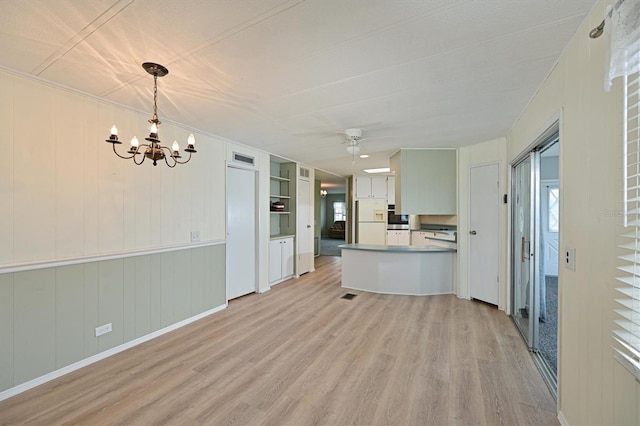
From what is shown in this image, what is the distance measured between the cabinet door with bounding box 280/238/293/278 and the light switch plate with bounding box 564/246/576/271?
4333 mm

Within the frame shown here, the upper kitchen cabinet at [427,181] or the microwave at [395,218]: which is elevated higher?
the upper kitchen cabinet at [427,181]

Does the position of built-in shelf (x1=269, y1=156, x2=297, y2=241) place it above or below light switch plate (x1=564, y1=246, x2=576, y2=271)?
above

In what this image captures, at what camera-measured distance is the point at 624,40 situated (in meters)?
0.99

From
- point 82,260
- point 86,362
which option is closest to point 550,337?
point 86,362

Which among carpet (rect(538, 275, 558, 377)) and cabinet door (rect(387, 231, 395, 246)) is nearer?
carpet (rect(538, 275, 558, 377))

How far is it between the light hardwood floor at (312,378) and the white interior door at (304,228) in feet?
8.14

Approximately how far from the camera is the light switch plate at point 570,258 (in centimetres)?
158

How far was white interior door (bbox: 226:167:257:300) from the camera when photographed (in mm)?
4172

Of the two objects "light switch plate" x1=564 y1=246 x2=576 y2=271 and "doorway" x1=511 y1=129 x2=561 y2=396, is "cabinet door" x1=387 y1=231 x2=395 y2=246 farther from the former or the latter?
"light switch plate" x1=564 y1=246 x2=576 y2=271

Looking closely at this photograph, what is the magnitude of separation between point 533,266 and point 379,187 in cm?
509

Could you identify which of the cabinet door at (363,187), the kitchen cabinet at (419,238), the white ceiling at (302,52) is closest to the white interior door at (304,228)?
the cabinet door at (363,187)

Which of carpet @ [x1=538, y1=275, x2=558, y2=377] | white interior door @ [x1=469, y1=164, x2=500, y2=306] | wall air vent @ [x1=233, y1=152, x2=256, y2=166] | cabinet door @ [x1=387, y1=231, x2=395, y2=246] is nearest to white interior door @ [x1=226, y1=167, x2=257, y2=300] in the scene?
wall air vent @ [x1=233, y1=152, x2=256, y2=166]

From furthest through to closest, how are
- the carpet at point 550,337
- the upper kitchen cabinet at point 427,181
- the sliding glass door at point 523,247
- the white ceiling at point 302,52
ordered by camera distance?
the upper kitchen cabinet at point 427,181
the sliding glass door at point 523,247
the carpet at point 550,337
the white ceiling at point 302,52

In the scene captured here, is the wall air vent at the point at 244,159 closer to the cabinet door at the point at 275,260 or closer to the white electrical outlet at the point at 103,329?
the cabinet door at the point at 275,260
